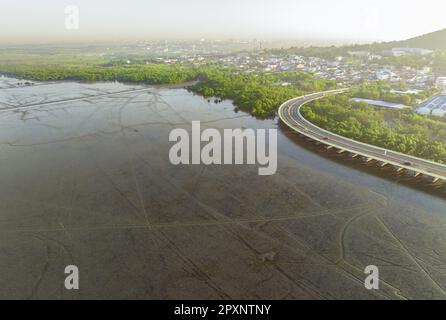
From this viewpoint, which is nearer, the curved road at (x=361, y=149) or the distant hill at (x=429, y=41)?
the curved road at (x=361, y=149)

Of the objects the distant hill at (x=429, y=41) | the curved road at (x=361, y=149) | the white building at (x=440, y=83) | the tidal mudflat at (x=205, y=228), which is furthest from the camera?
the distant hill at (x=429, y=41)

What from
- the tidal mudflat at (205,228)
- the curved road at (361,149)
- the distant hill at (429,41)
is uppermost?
the distant hill at (429,41)

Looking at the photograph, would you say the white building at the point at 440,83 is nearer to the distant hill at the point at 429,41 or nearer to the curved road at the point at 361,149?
the curved road at the point at 361,149

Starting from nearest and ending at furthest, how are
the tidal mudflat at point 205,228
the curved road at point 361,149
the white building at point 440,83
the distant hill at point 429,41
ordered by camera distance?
the tidal mudflat at point 205,228
the curved road at point 361,149
the white building at point 440,83
the distant hill at point 429,41

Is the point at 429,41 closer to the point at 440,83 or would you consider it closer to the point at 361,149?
the point at 440,83

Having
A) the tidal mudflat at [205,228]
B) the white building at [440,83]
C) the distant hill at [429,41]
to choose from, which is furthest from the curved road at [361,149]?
the distant hill at [429,41]

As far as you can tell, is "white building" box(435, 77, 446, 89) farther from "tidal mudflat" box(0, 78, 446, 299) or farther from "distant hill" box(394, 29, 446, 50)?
"distant hill" box(394, 29, 446, 50)
